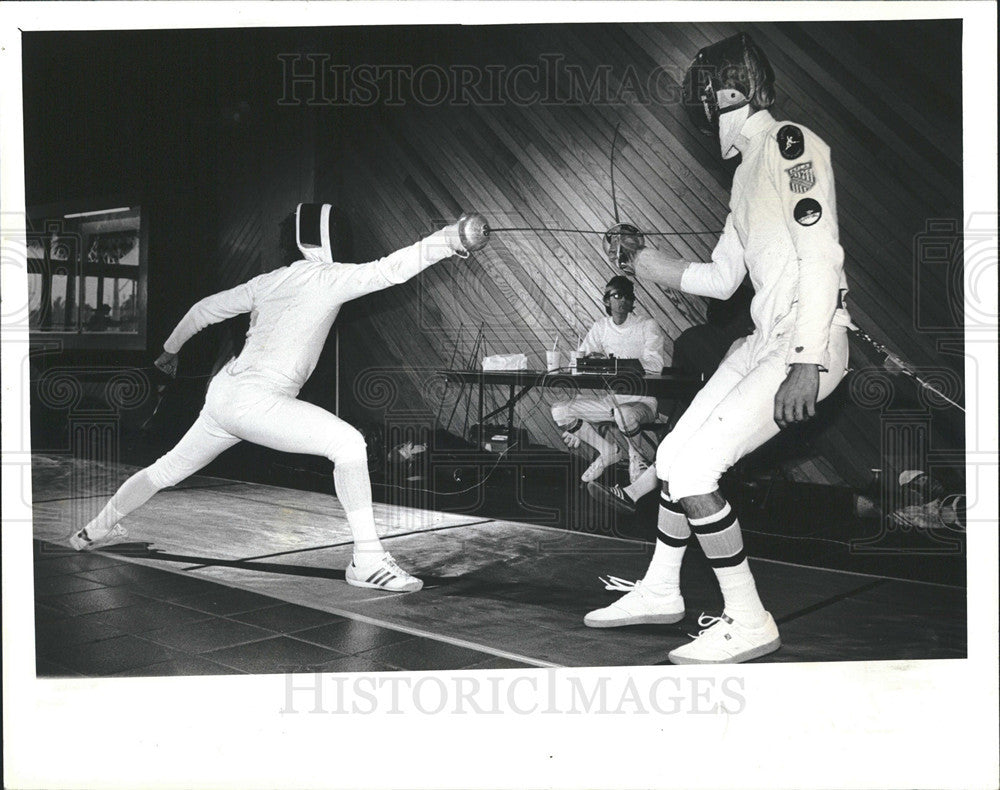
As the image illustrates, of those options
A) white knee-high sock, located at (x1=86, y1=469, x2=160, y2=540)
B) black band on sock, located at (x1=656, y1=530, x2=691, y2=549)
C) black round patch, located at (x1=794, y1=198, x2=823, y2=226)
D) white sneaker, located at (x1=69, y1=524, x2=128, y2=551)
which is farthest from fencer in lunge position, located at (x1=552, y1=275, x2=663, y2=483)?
white sneaker, located at (x1=69, y1=524, x2=128, y2=551)

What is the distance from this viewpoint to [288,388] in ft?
11.0

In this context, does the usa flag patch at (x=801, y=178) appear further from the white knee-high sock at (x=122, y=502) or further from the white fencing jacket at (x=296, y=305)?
the white knee-high sock at (x=122, y=502)

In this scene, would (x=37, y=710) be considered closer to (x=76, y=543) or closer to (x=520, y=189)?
(x=76, y=543)

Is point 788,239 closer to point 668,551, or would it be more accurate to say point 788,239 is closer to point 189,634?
point 668,551

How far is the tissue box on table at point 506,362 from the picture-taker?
372cm

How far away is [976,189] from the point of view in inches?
107

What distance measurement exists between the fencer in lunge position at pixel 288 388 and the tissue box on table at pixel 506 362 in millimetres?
522

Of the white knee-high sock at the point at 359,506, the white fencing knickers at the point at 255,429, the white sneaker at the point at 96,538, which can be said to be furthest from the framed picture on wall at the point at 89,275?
the white knee-high sock at the point at 359,506

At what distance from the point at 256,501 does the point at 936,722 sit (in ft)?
8.46

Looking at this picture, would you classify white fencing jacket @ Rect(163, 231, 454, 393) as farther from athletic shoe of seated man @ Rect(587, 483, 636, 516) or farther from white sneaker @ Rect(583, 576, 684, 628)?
white sneaker @ Rect(583, 576, 684, 628)

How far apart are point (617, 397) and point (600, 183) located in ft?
3.25

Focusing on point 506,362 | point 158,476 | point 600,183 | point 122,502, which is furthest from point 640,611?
point 600,183

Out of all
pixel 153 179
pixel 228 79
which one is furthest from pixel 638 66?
pixel 153 179

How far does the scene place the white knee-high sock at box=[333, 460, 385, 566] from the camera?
10.8ft
